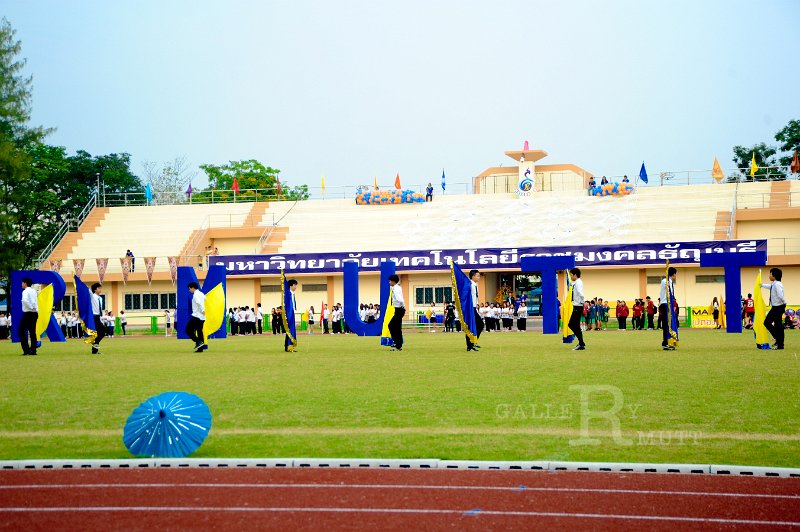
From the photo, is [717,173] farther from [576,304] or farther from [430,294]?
[576,304]

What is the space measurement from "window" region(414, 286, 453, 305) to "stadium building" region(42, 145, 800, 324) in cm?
5

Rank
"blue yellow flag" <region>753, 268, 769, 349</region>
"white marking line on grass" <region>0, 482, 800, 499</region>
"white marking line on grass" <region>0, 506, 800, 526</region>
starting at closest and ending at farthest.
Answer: "white marking line on grass" <region>0, 506, 800, 526</region> < "white marking line on grass" <region>0, 482, 800, 499</region> < "blue yellow flag" <region>753, 268, 769, 349</region>

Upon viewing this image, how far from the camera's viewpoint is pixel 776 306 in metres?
21.2

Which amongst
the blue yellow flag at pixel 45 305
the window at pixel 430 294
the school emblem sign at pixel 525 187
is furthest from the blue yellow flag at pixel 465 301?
the school emblem sign at pixel 525 187

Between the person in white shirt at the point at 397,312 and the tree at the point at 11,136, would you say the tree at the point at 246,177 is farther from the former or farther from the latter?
the person in white shirt at the point at 397,312

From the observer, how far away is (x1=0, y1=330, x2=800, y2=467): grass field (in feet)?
29.8

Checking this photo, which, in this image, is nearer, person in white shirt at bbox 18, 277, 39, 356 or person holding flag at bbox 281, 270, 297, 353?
person in white shirt at bbox 18, 277, 39, 356

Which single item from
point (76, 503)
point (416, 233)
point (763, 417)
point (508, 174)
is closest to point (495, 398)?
point (763, 417)

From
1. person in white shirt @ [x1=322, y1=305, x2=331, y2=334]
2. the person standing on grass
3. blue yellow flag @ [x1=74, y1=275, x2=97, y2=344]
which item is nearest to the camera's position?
blue yellow flag @ [x1=74, y1=275, x2=97, y2=344]

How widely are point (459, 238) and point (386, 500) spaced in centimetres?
4629

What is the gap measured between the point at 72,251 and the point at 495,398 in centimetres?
4925

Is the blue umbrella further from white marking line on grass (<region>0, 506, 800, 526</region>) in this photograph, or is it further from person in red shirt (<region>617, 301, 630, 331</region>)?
person in red shirt (<region>617, 301, 630, 331</region>)

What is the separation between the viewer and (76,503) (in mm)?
7117

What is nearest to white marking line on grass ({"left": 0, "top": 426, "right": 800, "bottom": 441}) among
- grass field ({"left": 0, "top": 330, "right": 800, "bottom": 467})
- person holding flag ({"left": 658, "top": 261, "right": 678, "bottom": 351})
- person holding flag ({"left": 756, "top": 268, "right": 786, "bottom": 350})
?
grass field ({"left": 0, "top": 330, "right": 800, "bottom": 467})
